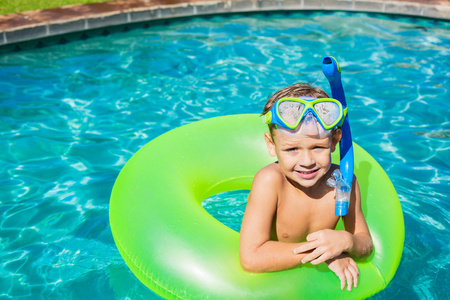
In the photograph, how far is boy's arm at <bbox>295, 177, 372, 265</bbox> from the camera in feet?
8.46

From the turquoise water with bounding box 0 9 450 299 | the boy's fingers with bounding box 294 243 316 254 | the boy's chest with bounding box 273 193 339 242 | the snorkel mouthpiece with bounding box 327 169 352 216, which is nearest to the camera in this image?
the boy's fingers with bounding box 294 243 316 254

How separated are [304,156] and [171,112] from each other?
333 centimetres

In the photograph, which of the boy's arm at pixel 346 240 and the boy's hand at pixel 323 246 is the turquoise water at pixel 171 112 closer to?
the boy's arm at pixel 346 240

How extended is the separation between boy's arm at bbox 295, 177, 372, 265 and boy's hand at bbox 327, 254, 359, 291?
55 mm

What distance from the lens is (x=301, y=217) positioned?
113 inches

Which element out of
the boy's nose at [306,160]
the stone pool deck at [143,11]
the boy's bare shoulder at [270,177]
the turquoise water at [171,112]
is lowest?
the turquoise water at [171,112]

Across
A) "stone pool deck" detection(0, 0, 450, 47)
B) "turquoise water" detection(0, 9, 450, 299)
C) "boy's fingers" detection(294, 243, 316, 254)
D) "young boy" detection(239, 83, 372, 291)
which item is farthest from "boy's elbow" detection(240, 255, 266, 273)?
"stone pool deck" detection(0, 0, 450, 47)

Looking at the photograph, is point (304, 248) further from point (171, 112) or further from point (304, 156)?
point (171, 112)

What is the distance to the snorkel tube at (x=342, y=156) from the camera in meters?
2.64

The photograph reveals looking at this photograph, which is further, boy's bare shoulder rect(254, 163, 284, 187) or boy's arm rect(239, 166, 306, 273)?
boy's bare shoulder rect(254, 163, 284, 187)

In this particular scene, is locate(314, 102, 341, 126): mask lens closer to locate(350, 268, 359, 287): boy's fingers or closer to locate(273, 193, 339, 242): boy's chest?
locate(273, 193, 339, 242): boy's chest

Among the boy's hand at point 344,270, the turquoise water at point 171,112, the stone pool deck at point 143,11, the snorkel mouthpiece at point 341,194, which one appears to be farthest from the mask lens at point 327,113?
the stone pool deck at point 143,11

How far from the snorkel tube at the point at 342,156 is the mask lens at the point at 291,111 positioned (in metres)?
0.21

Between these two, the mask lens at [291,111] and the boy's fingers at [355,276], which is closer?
the mask lens at [291,111]
